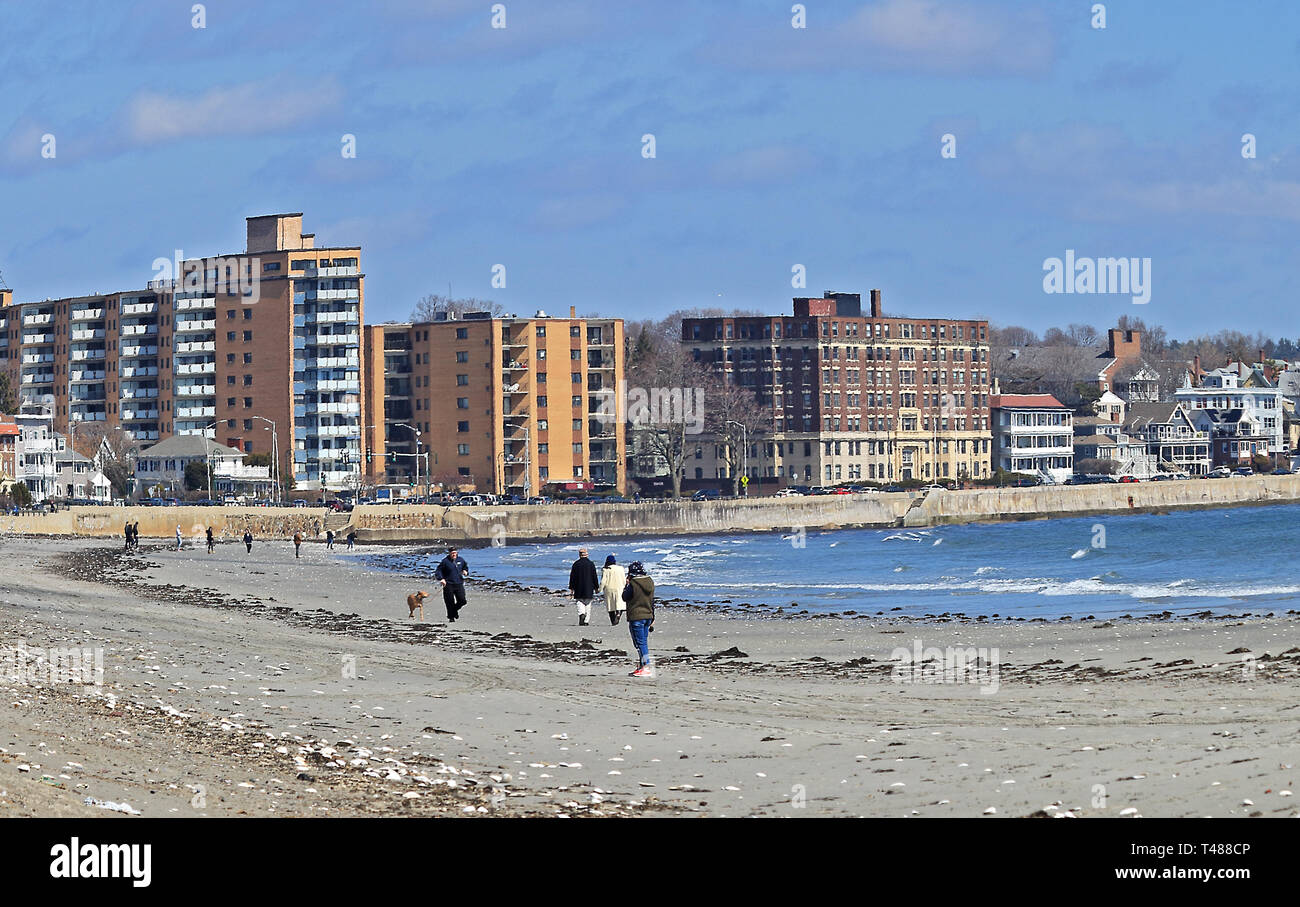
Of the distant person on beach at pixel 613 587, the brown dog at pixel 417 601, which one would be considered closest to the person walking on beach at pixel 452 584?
the brown dog at pixel 417 601

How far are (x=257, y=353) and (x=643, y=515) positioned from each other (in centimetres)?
5176

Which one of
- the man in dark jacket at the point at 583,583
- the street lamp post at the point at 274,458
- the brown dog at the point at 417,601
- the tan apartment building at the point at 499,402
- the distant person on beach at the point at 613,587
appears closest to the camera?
the distant person on beach at the point at 613,587

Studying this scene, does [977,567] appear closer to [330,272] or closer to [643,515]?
[643,515]

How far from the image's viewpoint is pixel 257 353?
15612 centimetres

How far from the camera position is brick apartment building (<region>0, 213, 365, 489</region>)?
6043 inches

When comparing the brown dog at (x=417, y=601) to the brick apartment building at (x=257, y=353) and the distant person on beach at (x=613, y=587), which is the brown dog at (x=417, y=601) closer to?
the distant person on beach at (x=613, y=587)

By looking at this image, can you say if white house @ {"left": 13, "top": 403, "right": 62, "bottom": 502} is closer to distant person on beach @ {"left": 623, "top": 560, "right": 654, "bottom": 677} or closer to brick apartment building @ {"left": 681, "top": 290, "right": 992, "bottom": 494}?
brick apartment building @ {"left": 681, "top": 290, "right": 992, "bottom": 494}

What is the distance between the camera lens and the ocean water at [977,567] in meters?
46.3

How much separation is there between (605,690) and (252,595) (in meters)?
30.1

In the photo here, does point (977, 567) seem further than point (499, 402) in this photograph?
No

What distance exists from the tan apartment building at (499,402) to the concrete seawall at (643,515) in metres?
28.1

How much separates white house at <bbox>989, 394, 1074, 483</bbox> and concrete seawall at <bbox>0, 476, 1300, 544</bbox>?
96.8ft

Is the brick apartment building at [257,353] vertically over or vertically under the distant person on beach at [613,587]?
over

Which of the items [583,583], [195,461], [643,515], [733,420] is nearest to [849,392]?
[733,420]
